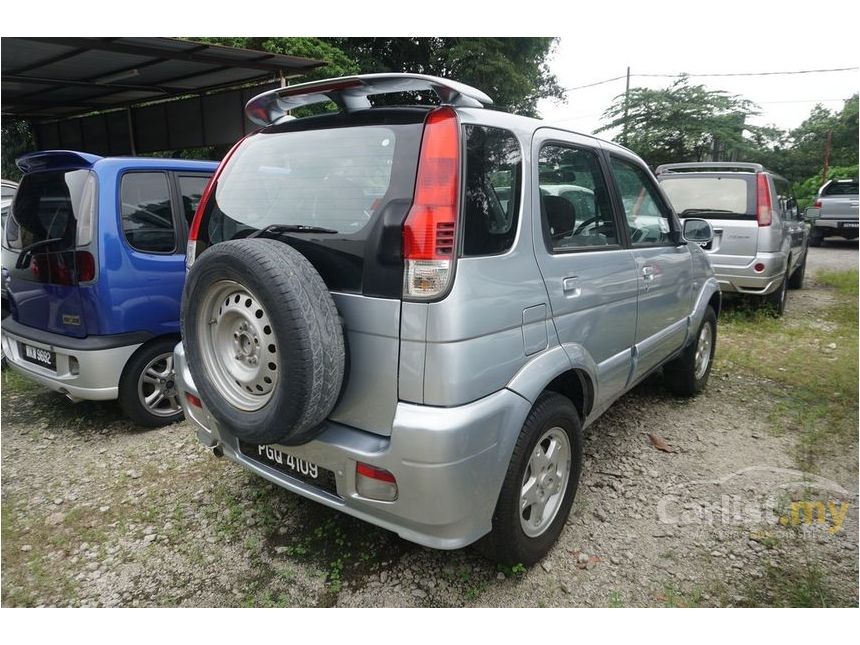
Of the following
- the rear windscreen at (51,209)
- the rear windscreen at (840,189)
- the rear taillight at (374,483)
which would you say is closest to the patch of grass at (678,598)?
the rear taillight at (374,483)

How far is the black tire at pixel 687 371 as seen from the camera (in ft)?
13.7

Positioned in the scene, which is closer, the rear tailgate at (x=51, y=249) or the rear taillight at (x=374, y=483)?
the rear taillight at (x=374, y=483)

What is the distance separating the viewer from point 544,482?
2.44 m

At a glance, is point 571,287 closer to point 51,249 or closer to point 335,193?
point 335,193

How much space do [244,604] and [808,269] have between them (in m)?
12.7

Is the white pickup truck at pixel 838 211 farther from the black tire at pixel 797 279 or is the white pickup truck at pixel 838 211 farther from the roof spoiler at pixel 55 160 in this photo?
the roof spoiler at pixel 55 160

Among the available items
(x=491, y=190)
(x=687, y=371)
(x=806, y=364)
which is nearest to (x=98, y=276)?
(x=491, y=190)

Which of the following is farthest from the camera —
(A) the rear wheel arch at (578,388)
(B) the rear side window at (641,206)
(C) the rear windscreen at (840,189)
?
(C) the rear windscreen at (840,189)

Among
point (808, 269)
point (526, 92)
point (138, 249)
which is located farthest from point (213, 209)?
point (526, 92)

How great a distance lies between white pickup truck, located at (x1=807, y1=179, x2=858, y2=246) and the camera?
1465 centimetres

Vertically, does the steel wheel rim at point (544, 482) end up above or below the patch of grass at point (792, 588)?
above

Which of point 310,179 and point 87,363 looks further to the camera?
point 87,363

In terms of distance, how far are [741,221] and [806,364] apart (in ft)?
6.17

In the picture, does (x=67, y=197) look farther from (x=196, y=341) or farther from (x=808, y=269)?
(x=808, y=269)
